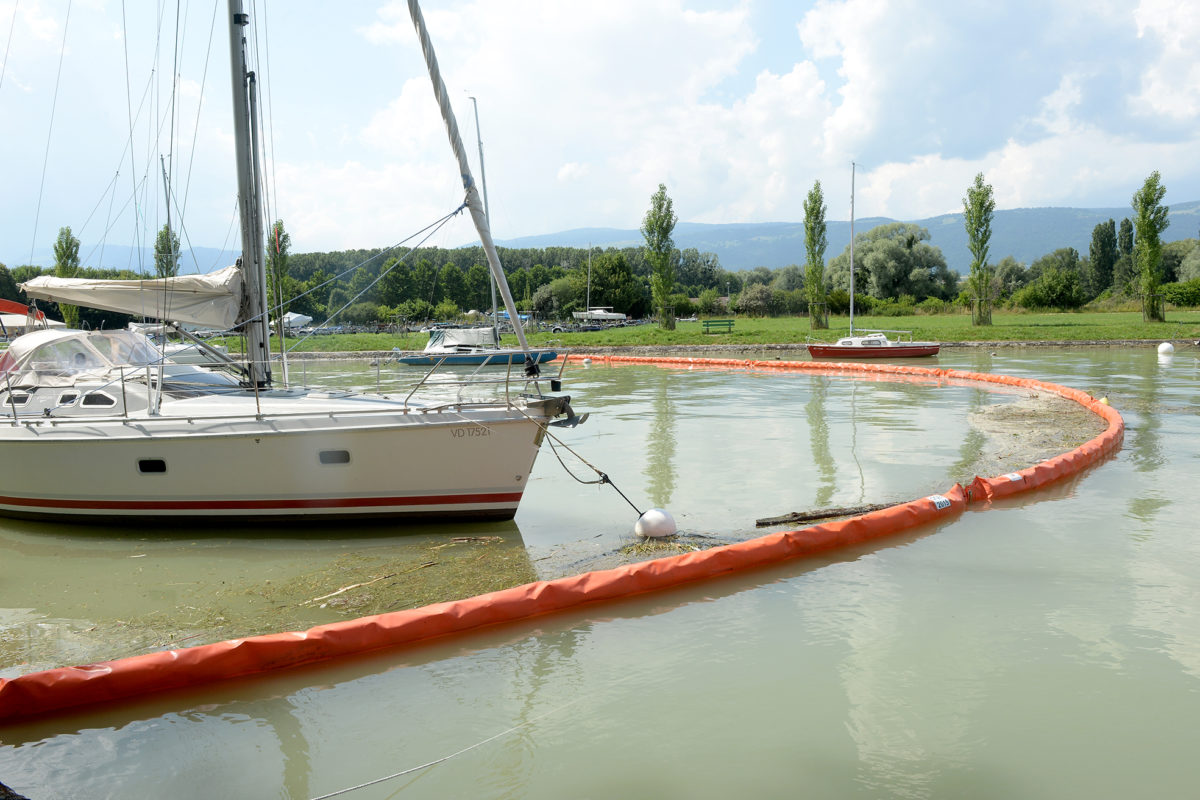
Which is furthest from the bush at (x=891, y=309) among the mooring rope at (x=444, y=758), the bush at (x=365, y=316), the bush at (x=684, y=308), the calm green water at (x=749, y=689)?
the mooring rope at (x=444, y=758)

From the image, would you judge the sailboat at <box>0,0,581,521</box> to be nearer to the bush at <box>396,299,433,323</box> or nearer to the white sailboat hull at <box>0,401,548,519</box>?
the white sailboat hull at <box>0,401,548,519</box>

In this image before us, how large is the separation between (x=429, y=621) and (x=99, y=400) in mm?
5608

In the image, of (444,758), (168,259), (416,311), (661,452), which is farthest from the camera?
(416,311)

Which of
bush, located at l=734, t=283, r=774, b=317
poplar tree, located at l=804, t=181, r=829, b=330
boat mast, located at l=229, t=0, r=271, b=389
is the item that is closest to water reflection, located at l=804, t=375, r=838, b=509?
boat mast, located at l=229, t=0, r=271, b=389

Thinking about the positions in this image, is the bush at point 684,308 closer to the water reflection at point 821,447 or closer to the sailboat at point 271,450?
the water reflection at point 821,447

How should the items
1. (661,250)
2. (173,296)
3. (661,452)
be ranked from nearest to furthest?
(173,296), (661,452), (661,250)

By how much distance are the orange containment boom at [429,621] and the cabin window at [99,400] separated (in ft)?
16.1

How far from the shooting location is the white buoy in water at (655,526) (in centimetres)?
789

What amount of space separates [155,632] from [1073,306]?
67940 millimetres

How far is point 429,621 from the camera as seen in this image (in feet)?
19.0

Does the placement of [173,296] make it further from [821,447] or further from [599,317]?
[599,317]

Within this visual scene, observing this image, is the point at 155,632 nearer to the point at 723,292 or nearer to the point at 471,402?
the point at 471,402

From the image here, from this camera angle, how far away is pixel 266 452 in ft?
27.1

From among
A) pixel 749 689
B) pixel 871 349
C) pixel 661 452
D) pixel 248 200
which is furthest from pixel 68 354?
pixel 871 349
